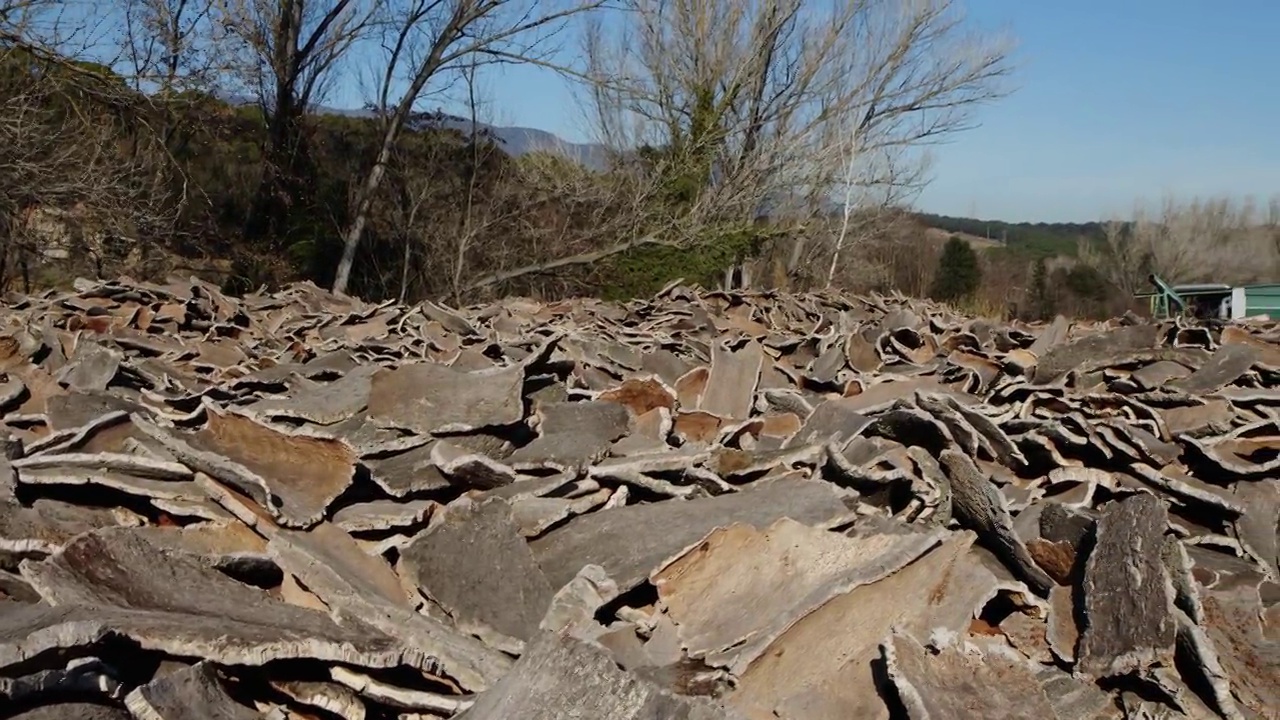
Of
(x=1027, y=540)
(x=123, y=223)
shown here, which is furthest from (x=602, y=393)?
(x=123, y=223)

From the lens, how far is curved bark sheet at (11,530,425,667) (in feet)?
5.35

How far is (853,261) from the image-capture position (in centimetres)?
2084

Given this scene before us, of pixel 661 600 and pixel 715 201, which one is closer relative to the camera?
pixel 661 600

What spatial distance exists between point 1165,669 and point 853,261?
1943 centimetres

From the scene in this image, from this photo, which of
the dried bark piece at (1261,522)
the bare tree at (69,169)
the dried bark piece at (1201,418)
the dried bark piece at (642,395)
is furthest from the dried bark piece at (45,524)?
the bare tree at (69,169)

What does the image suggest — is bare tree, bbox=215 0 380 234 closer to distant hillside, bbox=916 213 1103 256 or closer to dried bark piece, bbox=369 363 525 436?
dried bark piece, bbox=369 363 525 436

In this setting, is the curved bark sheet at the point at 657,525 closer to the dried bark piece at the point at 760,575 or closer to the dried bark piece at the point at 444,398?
the dried bark piece at the point at 760,575

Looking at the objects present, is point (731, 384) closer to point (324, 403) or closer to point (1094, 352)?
point (324, 403)

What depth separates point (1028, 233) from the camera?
46.3 meters

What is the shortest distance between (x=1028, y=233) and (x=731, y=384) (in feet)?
154

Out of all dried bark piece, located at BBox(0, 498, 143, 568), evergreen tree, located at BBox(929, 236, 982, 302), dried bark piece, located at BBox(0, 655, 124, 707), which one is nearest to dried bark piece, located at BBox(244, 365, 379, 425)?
dried bark piece, located at BBox(0, 498, 143, 568)

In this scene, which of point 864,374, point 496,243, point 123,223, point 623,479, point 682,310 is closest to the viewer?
point 623,479

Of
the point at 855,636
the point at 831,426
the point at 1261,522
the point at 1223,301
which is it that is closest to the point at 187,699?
the point at 855,636

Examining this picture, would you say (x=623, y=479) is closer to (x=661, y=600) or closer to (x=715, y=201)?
(x=661, y=600)
